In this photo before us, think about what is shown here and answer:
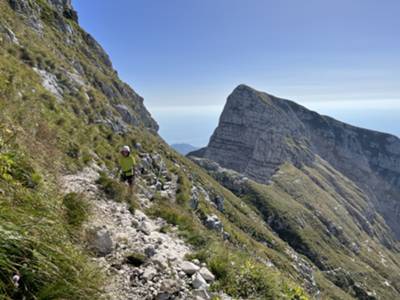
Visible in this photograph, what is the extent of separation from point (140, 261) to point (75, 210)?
1.96 meters

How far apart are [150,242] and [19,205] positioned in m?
3.82

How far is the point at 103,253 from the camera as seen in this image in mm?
6859

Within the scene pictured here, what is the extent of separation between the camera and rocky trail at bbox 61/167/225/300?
6.07 meters

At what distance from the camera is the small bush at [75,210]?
6.79 meters

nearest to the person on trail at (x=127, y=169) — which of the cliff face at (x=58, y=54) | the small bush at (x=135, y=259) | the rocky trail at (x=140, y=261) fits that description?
the rocky trail at (x=140, y=261)

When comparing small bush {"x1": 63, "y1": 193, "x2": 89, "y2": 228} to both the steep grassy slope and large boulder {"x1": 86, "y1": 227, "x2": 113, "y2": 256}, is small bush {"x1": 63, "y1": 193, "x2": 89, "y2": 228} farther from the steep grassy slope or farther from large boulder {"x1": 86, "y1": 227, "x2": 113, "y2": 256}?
large boulder {"x1": 86, "y1": 227, "x2": 113, "y2": 256}

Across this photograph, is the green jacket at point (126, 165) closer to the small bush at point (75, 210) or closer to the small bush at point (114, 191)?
the small bush at point (114, 191)

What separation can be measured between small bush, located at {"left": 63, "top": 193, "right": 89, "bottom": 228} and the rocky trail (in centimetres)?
27

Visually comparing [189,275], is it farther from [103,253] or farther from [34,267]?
[34,267]

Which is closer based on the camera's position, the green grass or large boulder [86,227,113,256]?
the green grass

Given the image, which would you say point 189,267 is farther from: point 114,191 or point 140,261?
point 114,191

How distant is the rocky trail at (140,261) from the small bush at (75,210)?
27 centimetres

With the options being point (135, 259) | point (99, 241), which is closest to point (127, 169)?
point (99, 241)

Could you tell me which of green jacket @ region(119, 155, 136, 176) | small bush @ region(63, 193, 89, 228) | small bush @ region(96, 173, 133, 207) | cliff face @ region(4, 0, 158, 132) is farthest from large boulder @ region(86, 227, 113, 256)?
cliff face @ region(4, 0, 158, 132)
